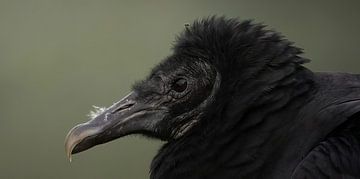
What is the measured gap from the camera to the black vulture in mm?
1926

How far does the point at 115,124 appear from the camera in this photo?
7.07ft

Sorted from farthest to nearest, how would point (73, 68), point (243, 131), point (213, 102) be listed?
point (73, 68) → point (213, 102) → point (243, 131)

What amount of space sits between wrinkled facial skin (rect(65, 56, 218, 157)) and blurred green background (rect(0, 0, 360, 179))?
1935 mm

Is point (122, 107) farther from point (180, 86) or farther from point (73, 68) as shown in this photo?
point (73, 68)

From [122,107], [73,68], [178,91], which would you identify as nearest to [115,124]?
[122,107]

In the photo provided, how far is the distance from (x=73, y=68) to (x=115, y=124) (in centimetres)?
213

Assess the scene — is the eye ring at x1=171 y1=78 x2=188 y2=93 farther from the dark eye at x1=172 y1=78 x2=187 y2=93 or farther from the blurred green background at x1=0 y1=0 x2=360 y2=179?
the blurred green background at x1=0 y1=0 x2=360 y2=179

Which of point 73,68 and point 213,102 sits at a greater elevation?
point 73,68

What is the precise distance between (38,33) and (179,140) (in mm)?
2246

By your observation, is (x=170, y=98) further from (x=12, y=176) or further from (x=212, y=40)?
(x=12, y=176)

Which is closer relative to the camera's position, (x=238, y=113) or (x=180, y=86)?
(x=238, y=113)

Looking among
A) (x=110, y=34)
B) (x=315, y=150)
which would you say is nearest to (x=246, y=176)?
(x=315, y=150)

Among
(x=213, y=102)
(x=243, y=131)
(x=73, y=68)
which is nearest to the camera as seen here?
(x=243, y=131)

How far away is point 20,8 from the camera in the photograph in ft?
13.7
